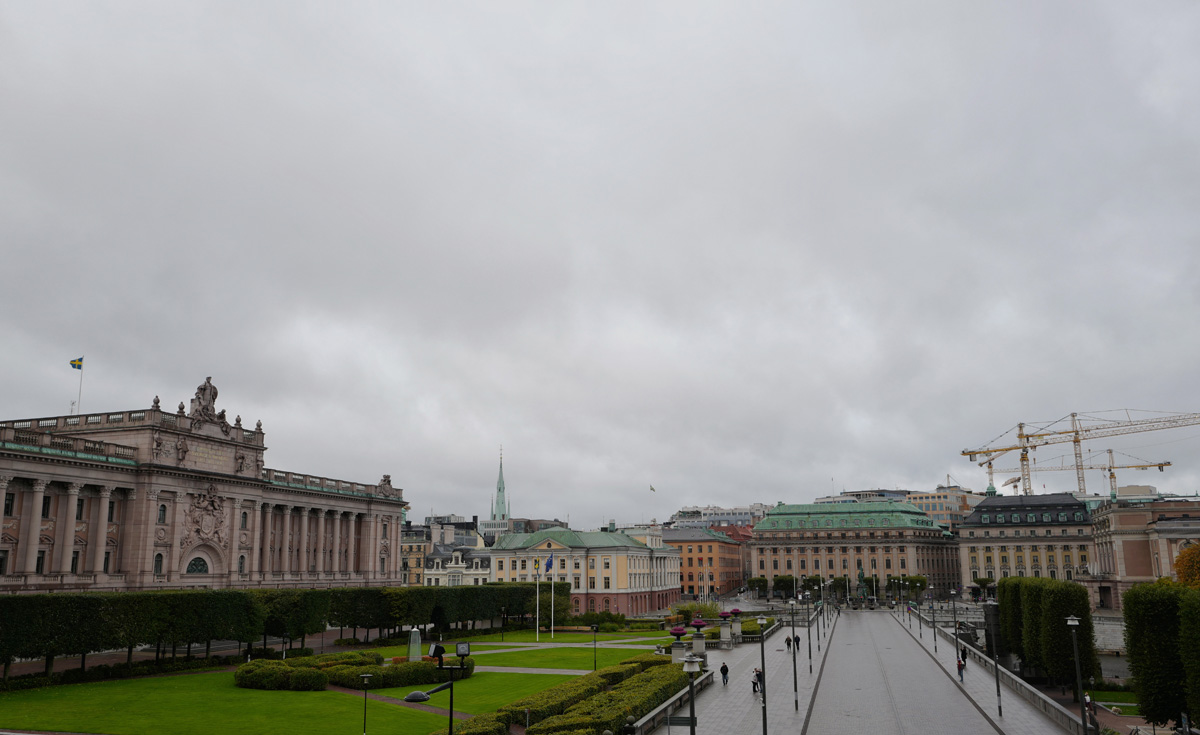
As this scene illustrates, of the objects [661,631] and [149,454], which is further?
[661,631]

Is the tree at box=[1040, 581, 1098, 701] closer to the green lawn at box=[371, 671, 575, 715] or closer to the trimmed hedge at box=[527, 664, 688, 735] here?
the trimmed hedge at box=[527, 664, 688, 735]

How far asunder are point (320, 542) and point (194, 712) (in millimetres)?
65752

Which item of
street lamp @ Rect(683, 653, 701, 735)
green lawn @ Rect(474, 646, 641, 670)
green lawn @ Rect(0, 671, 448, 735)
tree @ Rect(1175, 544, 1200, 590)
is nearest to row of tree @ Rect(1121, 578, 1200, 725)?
street lamp @ Rect(683, 653, 701, 735)

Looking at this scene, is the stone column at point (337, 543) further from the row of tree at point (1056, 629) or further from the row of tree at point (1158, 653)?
the row of tree at point (1158, 653)

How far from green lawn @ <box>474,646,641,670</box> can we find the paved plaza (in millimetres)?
8598

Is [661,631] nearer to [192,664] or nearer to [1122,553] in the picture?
[192,664]

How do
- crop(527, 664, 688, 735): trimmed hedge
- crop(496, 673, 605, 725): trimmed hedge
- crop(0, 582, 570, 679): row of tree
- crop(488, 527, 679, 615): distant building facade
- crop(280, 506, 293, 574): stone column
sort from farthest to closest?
crop(488, 527, 679, 615): distant building facade
crop(280, 506, 293, 574): stone column
crop(0, 582, 570, 679): row of tree
crop(496, 673, 605, 725): trimmed hedge
crop(527, 664, 688, 735): trimmed hedge

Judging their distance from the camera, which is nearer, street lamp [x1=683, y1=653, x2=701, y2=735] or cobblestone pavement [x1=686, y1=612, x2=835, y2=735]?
street lamp [x1=683, y1=653, x2=701, y2=735]

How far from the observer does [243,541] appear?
318 feet

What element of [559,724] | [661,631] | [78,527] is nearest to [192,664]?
[78,527]

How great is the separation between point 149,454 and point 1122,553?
13487 centimetres

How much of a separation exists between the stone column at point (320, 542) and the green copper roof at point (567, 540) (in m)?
44.5

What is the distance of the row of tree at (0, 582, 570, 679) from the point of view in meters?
55.9

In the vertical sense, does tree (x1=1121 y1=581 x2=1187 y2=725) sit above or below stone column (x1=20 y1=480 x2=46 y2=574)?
below
